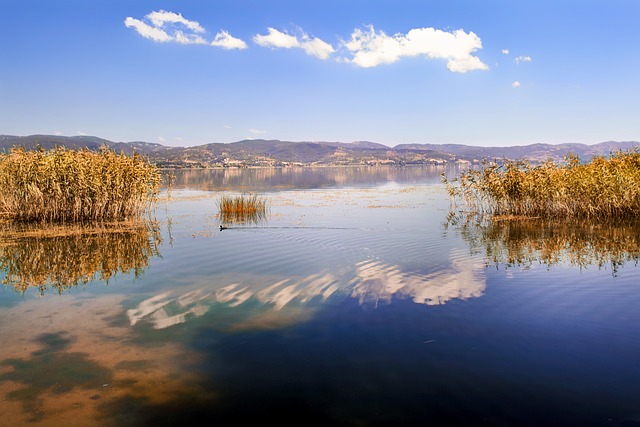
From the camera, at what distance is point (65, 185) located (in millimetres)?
26141

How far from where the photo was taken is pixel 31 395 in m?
7.08

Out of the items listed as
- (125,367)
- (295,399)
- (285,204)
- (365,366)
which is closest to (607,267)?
(365,366)

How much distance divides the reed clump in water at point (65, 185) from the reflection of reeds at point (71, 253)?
7.16 feet

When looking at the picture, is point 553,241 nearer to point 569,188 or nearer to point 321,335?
point 569,188

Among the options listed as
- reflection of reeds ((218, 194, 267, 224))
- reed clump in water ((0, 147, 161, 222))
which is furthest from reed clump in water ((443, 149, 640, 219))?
reed clump in water ((0, 147, 161, 222))

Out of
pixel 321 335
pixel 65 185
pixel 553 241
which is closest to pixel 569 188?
pixel 553 241

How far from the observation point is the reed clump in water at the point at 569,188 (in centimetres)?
2569

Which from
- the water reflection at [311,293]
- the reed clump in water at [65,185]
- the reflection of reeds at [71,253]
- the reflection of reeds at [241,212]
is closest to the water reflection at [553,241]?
the water reflection at [311,293]

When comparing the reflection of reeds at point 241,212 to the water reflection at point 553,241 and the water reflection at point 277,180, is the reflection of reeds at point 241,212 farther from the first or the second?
the water reflection at point 553,241

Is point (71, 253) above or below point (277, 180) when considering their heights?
below

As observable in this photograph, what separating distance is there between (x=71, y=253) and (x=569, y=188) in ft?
83.2

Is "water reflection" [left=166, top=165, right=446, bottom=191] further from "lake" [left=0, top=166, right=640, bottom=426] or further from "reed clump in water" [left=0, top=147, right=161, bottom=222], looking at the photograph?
"lake" [left=0, top=166, right=640, bottom=426]

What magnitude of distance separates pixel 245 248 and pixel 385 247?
568 centimetres

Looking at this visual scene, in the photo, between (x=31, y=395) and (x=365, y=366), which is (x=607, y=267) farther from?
(x=31, y=395)
